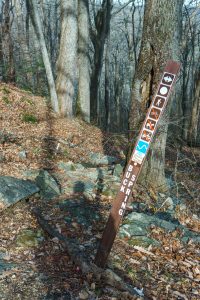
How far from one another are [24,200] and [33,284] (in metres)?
2.13

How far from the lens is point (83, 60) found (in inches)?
582

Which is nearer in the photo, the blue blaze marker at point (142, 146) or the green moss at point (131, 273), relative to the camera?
the blue blaze marker at point (142, 146)

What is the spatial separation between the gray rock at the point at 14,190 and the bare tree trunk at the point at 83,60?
319 inches

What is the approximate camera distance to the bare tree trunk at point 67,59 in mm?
12711

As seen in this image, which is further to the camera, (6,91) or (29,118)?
(6,91)

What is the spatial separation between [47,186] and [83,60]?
8758 millimetres

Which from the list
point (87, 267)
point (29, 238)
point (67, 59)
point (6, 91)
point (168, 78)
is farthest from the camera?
point (6, 91)

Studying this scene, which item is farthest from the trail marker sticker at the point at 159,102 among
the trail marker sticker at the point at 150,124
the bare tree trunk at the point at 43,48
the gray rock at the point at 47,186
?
the bare tree trunk at the point at 43,48

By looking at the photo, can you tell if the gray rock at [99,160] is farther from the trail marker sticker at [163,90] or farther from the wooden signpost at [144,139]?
the trail marker sticker at [163,90]

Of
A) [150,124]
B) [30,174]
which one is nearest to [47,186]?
[30,174]

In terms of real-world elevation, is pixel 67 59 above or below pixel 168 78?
below

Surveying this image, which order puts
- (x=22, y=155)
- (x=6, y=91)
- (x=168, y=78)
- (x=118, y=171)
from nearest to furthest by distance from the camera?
(x=168, y=78) < (x=22, y=155) < (x=118, y=171) < (x=6, y=91)

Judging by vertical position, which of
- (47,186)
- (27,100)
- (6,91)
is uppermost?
(6,91)

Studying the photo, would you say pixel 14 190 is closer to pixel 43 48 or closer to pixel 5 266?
pixel 5 266
